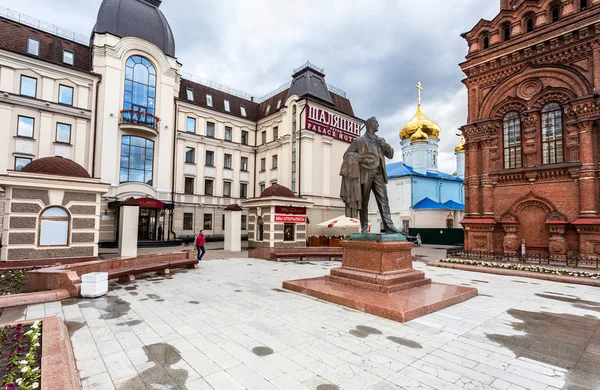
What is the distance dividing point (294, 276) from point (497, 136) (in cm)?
1581

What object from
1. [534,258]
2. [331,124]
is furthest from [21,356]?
[331,124]

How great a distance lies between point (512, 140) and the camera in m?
18.5

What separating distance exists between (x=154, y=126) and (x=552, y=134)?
27.7 meters

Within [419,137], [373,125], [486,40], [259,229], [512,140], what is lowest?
[259,229]

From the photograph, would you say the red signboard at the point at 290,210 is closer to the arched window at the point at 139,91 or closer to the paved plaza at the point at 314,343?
the paved plaza at the point at 314,343

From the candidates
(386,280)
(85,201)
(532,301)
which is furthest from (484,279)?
(85,201)

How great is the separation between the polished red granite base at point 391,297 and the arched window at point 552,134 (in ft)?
44.0

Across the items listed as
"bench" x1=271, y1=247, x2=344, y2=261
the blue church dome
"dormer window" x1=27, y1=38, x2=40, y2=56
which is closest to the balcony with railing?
the blue church dome

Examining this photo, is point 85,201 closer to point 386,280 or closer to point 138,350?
point 138,350

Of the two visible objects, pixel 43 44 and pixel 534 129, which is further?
pixel 43 44

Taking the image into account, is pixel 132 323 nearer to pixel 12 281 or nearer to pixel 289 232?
pixel 12 281

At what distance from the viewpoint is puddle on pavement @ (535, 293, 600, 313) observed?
24.6 feet

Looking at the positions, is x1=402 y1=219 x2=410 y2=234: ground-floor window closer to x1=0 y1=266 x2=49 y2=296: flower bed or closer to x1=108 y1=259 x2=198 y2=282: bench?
x1=108 y1=259 x2=198 y2=282: bench

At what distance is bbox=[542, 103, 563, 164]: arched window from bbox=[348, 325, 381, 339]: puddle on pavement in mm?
17379
